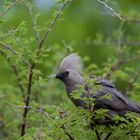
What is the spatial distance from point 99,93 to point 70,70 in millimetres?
566

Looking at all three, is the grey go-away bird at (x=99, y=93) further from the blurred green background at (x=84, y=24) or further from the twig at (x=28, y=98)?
the blurred green background at (x=84, y=24)

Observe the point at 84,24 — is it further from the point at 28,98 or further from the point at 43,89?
the point at 28,98

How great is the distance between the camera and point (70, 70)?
649cm

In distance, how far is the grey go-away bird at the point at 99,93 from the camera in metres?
6.05

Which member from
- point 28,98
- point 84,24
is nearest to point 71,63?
point 28,98

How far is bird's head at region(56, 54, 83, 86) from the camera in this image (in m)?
6.43

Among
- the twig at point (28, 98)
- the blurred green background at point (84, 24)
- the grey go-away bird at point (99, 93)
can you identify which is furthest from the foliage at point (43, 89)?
the blurred green background at point (84, 24)

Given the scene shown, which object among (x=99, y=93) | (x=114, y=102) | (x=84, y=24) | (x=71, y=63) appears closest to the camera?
(x=99, y=93)

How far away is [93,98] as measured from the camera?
18.5 ft

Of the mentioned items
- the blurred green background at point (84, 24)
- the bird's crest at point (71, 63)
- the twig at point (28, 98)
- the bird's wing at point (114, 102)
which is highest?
the blurred green background at point (84, 24)

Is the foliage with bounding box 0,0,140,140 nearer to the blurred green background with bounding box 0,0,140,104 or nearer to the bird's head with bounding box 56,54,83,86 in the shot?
the bird's head with bounding box 56,54,83,86

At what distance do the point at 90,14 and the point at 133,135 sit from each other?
11218mm

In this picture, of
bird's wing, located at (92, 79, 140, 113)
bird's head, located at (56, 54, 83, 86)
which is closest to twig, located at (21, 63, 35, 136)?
bird's head, located at (56, 54, 83, 86)

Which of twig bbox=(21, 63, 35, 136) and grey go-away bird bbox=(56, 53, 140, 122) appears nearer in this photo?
grey go-away bird bbox=(56, 53, 140, 122)
